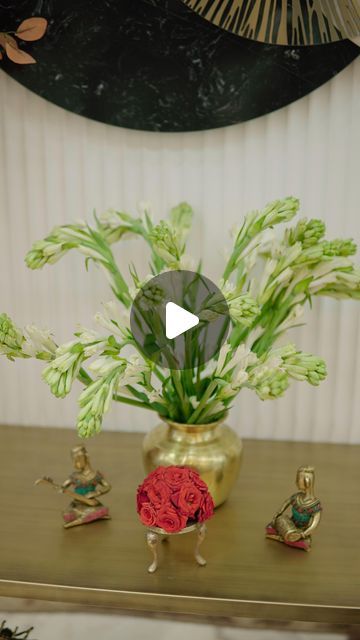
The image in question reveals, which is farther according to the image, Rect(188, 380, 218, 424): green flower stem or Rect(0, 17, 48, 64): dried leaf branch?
Rect(0, 17, 48, 64): dried leaf branch

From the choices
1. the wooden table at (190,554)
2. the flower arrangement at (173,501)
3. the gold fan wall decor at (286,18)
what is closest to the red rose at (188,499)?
the flower arrangement at (173,501)

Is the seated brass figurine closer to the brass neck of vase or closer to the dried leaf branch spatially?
the brass neck of vase

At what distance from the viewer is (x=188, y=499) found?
3.07 ft

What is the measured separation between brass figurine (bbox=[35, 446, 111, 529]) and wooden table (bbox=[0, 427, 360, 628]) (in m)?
0.02

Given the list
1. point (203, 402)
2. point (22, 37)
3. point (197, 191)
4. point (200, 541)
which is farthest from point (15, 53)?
point (200, 541)

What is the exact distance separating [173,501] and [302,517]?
0.77ft

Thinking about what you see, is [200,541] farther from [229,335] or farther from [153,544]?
[229,335]

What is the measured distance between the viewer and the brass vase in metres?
1.08

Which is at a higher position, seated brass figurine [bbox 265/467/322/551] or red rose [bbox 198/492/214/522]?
red rose [bbox 198/492/214/522]

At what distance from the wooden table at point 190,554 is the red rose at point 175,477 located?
0.14m

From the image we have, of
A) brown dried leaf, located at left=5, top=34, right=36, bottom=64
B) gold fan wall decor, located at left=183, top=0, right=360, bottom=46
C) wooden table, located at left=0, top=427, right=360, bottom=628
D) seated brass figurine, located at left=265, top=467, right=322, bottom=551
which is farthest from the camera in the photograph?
brown dried leaf, located at left=5, top=34, right=36, bottom=64

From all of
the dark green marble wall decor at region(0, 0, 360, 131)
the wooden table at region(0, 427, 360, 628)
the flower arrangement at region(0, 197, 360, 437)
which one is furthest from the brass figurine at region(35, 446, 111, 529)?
the dark green marble wall decor at region(0, 0, 360, 131)

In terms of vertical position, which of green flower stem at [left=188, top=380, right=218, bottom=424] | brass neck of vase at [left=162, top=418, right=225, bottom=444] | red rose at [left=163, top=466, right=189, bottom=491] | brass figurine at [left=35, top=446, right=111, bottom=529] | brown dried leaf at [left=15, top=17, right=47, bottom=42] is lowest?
brass figurine at [left=35, top=446, right=111, bottom=529]

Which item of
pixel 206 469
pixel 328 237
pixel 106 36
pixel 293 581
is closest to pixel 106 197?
pixel 106 36
